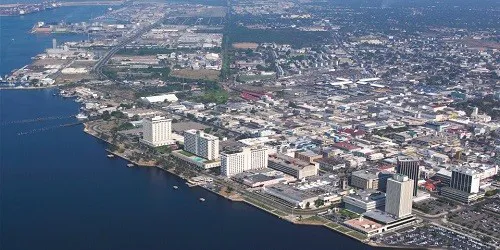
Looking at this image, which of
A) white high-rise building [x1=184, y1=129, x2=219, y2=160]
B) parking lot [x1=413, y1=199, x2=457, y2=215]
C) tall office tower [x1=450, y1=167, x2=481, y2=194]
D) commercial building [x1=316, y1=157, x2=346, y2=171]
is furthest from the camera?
white high-rise building [x1=184, y1=129, x2=219, y2=160]

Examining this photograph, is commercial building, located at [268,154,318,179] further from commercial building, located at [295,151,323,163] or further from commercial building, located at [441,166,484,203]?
commercial building, located at [441,166,484,203]

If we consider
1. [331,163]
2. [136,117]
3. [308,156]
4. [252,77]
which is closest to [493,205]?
[331,163]

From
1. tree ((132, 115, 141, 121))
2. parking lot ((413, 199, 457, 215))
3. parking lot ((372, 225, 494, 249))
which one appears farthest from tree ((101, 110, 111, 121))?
parking lot ((372, 225, 494, 249))

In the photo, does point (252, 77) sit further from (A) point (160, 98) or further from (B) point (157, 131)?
(B) point (157, 131)

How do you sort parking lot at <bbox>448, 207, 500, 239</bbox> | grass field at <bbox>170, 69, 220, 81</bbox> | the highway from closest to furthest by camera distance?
parking lot at <bbox>448, 207, 500, 239</bbox> < grass field at <bbox>170, 69, 220, 81</bbox> < the highway

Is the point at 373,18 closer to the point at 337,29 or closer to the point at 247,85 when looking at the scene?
the point at 337,29

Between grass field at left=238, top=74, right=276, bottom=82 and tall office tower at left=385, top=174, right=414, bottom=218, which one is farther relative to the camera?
grass field at left=238, top=74, right=276, bottom=82

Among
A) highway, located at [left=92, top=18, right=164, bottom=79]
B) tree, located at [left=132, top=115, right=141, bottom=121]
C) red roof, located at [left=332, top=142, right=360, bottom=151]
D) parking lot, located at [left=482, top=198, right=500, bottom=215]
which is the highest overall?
highway, located at [left=92, top=18, right=164, bottom=79]

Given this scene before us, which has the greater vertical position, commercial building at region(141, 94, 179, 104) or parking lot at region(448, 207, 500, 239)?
commercial building at region(141, 94, 179, 104)
